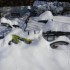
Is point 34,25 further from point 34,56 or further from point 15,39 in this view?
point 34,56

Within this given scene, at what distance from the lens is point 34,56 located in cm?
530

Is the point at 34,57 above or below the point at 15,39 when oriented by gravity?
below

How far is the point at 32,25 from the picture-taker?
23.8 feet

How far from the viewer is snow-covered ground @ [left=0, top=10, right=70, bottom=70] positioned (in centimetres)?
495

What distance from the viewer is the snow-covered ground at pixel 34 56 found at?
16.2 feet

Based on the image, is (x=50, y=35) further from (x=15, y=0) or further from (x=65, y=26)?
(x=15, y=0)

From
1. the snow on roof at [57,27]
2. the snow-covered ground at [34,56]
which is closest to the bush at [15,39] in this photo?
the snow-covered ground at [34,56]

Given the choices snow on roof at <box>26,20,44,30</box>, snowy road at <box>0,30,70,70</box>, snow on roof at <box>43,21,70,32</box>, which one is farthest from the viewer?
snow on roof at <box>26,20,44,30</box>

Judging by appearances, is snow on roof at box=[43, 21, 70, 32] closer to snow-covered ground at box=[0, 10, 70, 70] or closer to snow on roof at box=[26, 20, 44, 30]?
snow on roof at box=[26, 20, 44, 30]

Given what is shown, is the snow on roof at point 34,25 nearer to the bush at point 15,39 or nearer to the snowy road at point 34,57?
the bush at point 15,39

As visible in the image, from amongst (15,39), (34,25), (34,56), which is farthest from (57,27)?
(34,56)

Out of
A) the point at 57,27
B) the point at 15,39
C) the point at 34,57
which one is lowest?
the point at 34,57

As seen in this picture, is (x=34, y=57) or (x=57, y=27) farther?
(x=57, y=27)

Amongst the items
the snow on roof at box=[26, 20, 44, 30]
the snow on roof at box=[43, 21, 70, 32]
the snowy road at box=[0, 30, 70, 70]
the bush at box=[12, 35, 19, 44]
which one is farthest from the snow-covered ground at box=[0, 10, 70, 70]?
the snow on roof at box=[26, 20, 44, 30]
